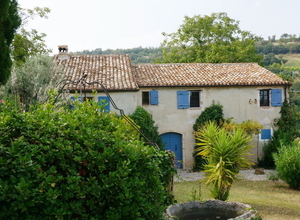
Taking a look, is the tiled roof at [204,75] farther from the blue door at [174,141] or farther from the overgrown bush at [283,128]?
the blue door at [174,141]

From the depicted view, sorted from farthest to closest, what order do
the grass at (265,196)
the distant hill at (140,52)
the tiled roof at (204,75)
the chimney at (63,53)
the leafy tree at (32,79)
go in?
1. the distant hill at (140,52)
2. the chimney at (63,53)
3. the tiled roof at (204,75)
4. the leafy tree at (32,79)
5. the grass at (265,196)

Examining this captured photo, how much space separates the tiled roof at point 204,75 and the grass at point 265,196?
590cm

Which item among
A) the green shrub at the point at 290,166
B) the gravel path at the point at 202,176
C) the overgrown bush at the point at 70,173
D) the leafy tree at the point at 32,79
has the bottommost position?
the gravel path at the point at 202,176

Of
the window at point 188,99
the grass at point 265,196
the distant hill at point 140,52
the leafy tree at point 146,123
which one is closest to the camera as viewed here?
the grass at point 265,196

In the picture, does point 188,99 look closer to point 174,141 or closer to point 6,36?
point 174,141

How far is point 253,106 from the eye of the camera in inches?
920

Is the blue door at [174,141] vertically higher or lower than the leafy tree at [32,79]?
lower

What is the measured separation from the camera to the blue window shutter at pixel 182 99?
2273 centimetres

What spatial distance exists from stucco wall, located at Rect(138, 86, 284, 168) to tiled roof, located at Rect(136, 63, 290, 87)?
44 centimetres

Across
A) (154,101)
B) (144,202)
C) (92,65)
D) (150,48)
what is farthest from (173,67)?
(150,48)

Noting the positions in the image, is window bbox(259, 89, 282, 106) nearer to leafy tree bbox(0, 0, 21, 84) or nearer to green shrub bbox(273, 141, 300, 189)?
green shrub bbox(273, 141, 300, 189)

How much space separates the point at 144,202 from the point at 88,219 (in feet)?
1.87

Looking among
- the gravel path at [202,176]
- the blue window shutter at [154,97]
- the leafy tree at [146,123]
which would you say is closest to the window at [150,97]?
the blue window shutter at [154,97]

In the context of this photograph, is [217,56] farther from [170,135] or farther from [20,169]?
[20,169]
